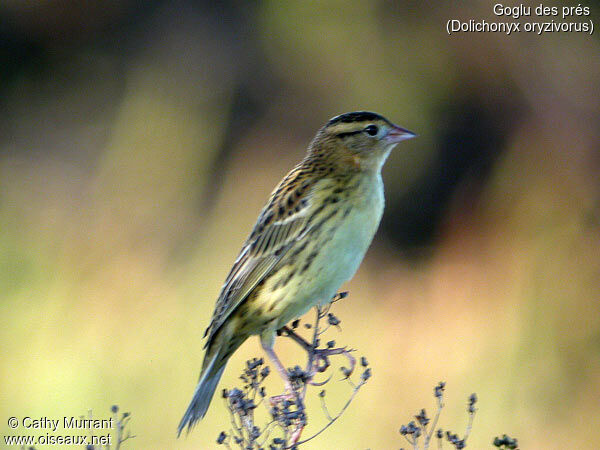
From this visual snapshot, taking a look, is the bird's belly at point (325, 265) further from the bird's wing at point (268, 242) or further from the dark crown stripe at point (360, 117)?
the dark crown stripe at point (360, 117)

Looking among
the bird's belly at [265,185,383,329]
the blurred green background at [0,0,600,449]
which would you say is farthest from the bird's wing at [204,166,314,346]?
the blurred green background at [0,0,600,449]

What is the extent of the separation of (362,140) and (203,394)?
1.69m

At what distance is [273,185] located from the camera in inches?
361

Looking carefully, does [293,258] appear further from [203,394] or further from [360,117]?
[360,117]

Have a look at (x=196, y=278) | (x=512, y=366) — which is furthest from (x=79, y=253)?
(x=512, y=366)

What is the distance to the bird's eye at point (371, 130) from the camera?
17.4 ft

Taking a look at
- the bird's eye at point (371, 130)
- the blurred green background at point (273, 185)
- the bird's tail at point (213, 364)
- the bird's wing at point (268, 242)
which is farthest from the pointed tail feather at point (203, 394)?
the blurred green background at point (273, 185)

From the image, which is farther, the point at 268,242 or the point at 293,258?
the point at 268,242

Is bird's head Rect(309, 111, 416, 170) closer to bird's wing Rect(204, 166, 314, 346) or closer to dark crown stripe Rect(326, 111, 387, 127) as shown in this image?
dark crown stripe Rect(326, 111, 387, 127)

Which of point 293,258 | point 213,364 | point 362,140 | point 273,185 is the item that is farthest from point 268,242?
point 273,185

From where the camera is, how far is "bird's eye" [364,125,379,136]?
5297 millimetres

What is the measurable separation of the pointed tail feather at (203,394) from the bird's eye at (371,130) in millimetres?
1535

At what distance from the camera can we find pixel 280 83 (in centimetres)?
1091

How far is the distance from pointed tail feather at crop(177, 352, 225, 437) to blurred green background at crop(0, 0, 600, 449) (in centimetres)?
240
